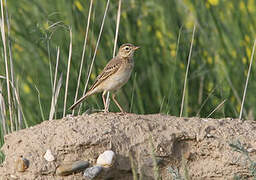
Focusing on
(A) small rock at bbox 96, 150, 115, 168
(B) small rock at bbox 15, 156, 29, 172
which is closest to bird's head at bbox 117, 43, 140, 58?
(A) small rock at bbox 96, 150, 115, 168

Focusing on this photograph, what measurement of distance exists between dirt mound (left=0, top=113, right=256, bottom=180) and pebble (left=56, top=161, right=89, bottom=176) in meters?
0.04

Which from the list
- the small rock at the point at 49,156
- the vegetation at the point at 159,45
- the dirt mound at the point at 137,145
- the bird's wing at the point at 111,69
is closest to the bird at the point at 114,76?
the bird's wing at the point at 111,69

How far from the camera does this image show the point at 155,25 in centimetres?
779

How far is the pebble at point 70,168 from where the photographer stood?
13.1 ft

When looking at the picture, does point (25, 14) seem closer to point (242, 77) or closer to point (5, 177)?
point (242, 77)

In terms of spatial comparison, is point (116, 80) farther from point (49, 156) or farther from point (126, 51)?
point (49, 156)

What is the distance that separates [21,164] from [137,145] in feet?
2.78

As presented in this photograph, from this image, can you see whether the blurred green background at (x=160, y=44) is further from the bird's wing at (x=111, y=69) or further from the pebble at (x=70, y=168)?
the pebble at (x=70, y=168)

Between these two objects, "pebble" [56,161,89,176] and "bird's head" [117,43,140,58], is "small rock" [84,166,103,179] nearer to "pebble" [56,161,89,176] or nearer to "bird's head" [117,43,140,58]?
"pebble" [56,161,89,176]

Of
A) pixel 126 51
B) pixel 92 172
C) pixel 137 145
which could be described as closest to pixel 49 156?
pixel 92 172

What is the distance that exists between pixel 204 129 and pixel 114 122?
0.69 metres

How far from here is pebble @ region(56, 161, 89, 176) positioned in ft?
13.1

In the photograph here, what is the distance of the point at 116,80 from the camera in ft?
19.5

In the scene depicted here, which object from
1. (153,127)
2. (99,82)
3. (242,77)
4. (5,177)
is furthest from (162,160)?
(242,77)
